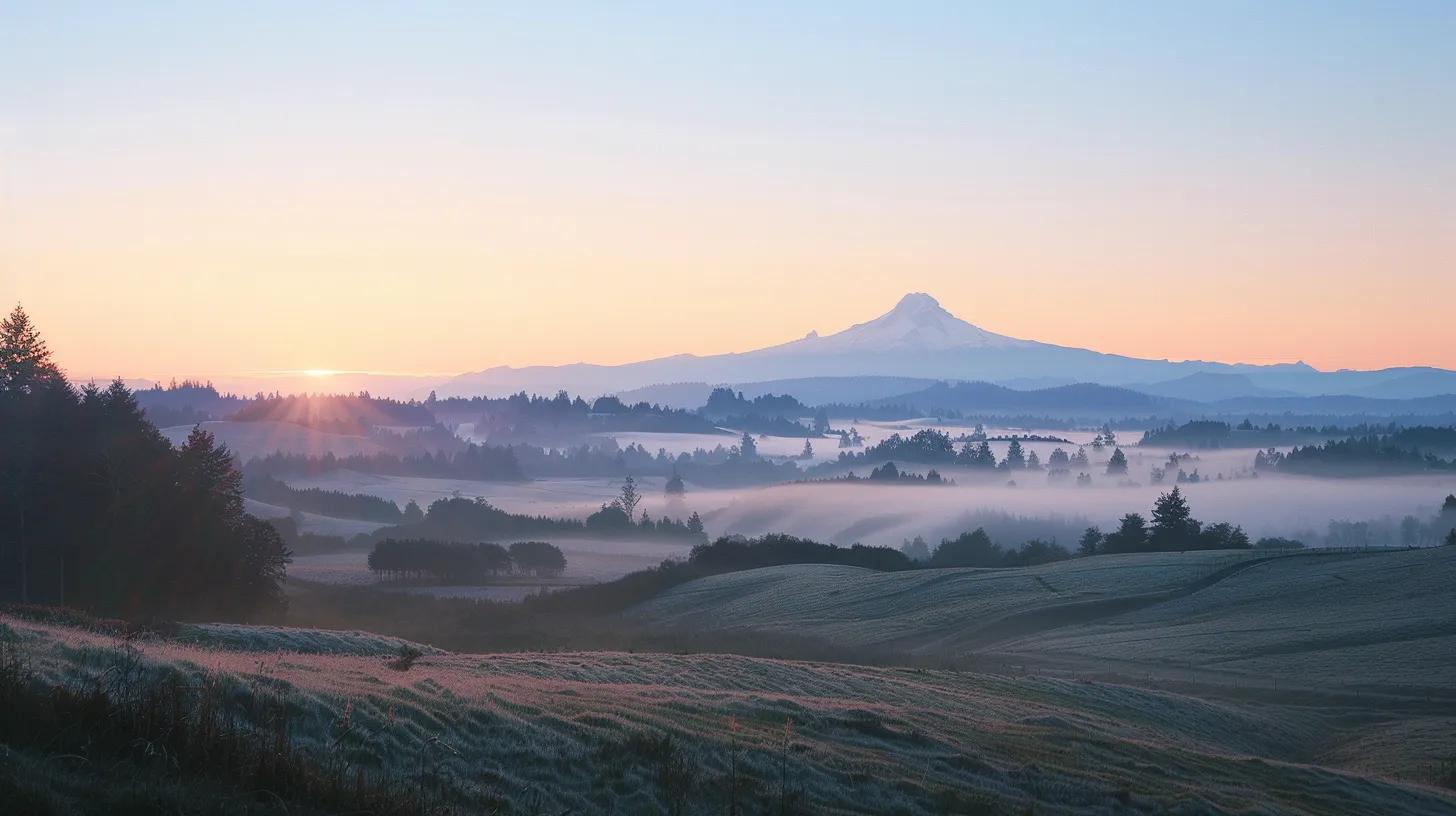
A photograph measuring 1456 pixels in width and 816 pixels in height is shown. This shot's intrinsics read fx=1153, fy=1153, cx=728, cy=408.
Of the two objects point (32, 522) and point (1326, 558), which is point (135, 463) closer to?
point (32, 522)

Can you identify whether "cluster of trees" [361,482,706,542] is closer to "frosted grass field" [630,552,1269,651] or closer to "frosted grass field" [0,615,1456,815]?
"frosted grass field" [630,552,1269,651]

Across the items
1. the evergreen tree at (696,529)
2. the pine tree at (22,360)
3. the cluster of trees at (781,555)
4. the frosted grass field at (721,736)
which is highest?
the pine tree at (22,360)

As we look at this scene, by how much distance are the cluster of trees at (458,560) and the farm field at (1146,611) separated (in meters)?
21.9

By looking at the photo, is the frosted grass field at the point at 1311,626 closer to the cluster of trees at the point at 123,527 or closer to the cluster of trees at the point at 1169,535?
the cluster of trees at the point at 1169,535

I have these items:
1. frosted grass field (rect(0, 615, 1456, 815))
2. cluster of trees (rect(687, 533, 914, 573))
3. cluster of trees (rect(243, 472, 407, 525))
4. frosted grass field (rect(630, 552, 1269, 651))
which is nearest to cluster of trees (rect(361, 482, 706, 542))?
cluster of trees (rect(243, 472, 407, 525))

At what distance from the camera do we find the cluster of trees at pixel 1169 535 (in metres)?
106

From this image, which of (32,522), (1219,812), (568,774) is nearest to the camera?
(568,774)

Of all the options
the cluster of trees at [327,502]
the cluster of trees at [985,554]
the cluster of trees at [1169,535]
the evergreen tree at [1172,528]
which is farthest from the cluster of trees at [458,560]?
the evergreen tree at [1172,528]

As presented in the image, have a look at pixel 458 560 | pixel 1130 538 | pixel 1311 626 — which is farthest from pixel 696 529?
pixel 1311 626

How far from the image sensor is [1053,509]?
173 metres

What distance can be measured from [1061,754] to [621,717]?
363 inches

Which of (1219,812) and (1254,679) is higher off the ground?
(1219,812)

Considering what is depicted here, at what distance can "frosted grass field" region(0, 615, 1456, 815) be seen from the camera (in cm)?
1558

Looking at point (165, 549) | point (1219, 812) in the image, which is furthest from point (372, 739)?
point (165, 549)
